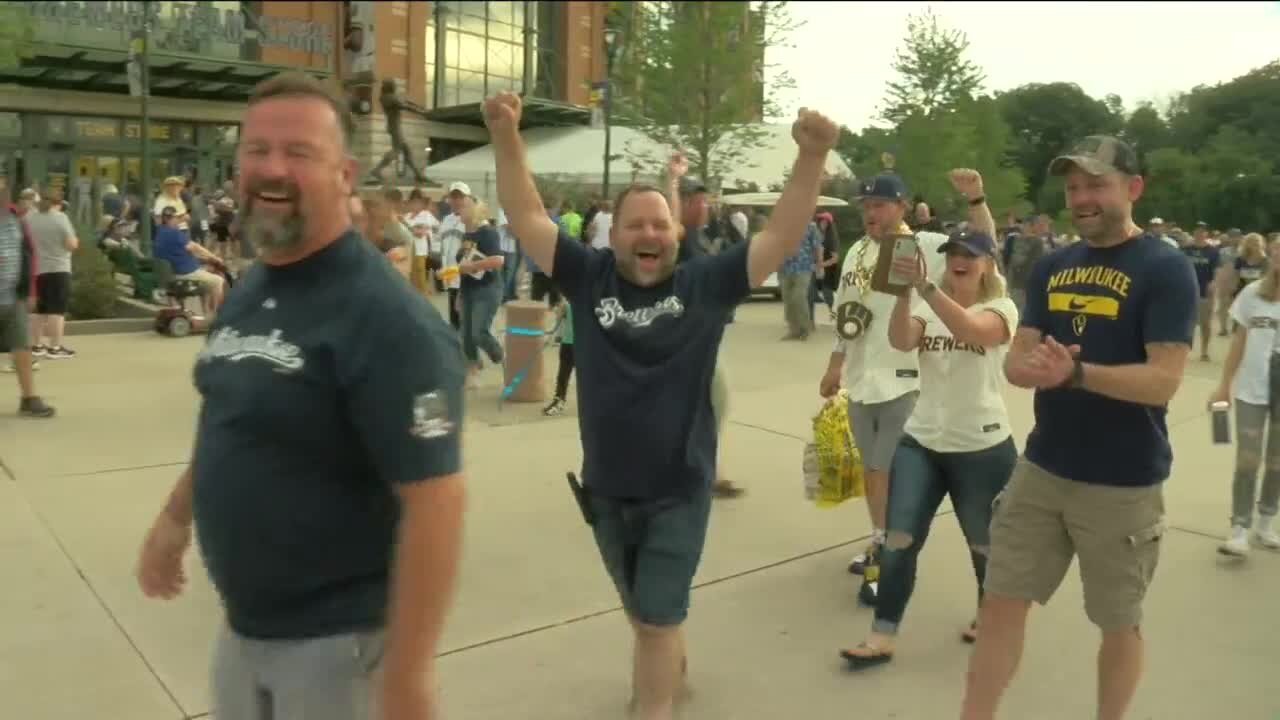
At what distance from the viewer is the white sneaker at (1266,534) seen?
5785 mm

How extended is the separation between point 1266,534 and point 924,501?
2869 millimetres

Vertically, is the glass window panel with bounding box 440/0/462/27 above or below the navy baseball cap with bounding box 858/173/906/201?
above

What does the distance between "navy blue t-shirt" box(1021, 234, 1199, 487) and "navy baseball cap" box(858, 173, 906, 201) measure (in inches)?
54.2

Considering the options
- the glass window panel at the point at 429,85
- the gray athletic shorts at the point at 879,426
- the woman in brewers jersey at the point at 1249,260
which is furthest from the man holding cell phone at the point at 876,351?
the glass window panel at the point at 429,85

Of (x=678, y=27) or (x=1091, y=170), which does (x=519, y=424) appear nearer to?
(x=678, y=27)

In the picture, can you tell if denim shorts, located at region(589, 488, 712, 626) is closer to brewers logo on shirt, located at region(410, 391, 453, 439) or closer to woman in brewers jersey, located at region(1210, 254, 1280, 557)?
brewers logo on shirt, located at region(410, 391, 453, 439)

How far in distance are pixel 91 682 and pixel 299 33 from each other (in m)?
28.7

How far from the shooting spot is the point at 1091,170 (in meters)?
3.15

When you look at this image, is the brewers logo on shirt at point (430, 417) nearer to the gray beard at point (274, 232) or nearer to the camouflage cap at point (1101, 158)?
the gray beard at point (274, 232)

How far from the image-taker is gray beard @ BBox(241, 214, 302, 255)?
5.97 feet

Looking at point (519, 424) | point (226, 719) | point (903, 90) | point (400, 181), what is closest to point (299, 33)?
Result: point (400, 181)

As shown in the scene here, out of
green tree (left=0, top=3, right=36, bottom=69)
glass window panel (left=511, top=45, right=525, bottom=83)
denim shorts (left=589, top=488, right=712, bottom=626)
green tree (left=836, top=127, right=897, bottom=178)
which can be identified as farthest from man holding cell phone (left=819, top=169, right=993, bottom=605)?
glass window panel (left=511, top=45, right=525, bottom=83)

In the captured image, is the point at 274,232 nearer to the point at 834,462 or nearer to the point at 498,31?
the point at 834,462

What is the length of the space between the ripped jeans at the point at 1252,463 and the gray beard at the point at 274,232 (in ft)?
17.4
